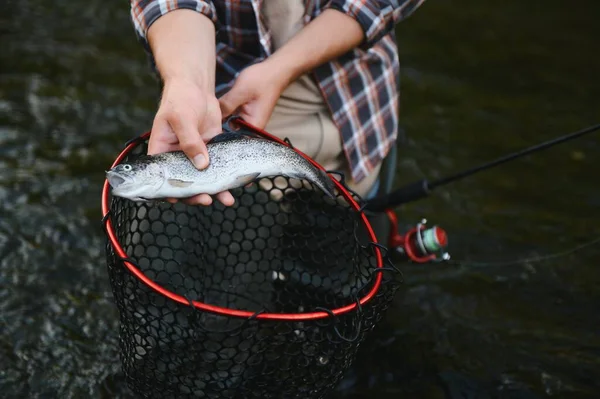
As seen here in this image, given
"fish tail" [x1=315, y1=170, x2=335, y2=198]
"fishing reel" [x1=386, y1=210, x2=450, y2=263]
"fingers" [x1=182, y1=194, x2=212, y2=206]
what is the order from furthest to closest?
"fishing reel" [x1=386, y1=210, x2=450, y2=263] < "fish tail" [x1=315, y1=170, x2=335, y2=198] < "fingers" [x1=182, y1=194, x2=212, y2=206]

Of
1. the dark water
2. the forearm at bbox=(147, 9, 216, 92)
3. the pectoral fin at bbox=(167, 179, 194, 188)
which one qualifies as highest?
the forearm at bbox=(147, 9, 216, 92)

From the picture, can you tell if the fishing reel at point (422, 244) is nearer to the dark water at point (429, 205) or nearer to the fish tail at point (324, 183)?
the dark water at point (429, 205)

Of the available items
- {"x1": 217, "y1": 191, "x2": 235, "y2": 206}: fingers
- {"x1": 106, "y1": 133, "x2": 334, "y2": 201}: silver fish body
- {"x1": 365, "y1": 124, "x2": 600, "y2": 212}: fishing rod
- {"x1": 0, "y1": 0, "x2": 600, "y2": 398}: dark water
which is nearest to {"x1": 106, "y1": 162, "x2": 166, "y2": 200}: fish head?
{"x1": 106, "y1": 133, "x2": 334, "y2": 201}: silver fish body

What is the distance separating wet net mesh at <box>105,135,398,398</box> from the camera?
1.51m

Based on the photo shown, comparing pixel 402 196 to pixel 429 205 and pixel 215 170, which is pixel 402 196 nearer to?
pixel 215 170

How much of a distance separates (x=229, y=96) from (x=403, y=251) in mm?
777

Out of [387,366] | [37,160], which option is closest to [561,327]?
[387,366]

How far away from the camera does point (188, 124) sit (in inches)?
53.6

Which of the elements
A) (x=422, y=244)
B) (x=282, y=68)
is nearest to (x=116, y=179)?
(x=282, y=68)

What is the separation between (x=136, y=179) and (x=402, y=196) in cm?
81

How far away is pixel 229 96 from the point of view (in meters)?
1.60

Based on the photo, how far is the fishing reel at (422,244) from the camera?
2025 millimetres

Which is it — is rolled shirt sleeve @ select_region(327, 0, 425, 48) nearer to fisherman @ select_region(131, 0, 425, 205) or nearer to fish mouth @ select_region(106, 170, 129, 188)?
fisherman @ select_region(131, 0, 425, 205)

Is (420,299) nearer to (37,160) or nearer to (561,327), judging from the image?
(561,327)
